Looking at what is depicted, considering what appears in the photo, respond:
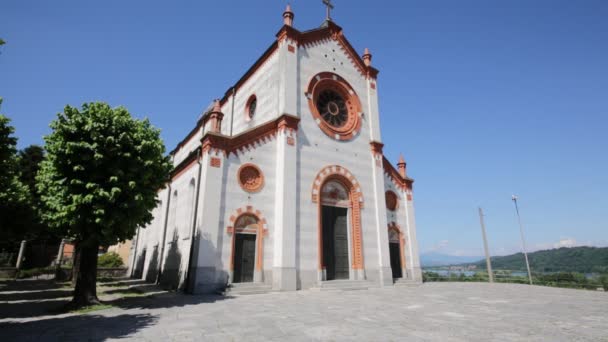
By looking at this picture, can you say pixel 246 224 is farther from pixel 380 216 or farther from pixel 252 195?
pixel 380 216

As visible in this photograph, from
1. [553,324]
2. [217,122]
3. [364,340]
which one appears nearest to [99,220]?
[217,122]

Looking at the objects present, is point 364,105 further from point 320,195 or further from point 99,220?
point 99,220

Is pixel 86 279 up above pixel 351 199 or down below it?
below

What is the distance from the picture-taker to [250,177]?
1812cm

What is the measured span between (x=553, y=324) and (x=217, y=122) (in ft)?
55.1

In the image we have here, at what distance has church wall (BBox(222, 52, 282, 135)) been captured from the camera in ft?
68.9

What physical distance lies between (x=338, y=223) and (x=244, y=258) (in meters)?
6.85

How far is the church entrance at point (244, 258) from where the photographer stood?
16.5 meters

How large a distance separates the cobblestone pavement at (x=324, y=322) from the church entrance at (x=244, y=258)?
3.98m

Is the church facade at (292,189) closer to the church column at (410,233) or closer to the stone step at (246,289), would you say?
the church column at (410,233)

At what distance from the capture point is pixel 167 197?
24203 millimetres

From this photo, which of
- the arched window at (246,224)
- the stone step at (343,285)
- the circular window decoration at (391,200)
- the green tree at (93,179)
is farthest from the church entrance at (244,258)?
the circular window decoration at (391,200)

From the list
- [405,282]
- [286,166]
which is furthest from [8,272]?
[405,282]

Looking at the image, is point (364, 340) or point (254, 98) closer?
point (364, 340)
